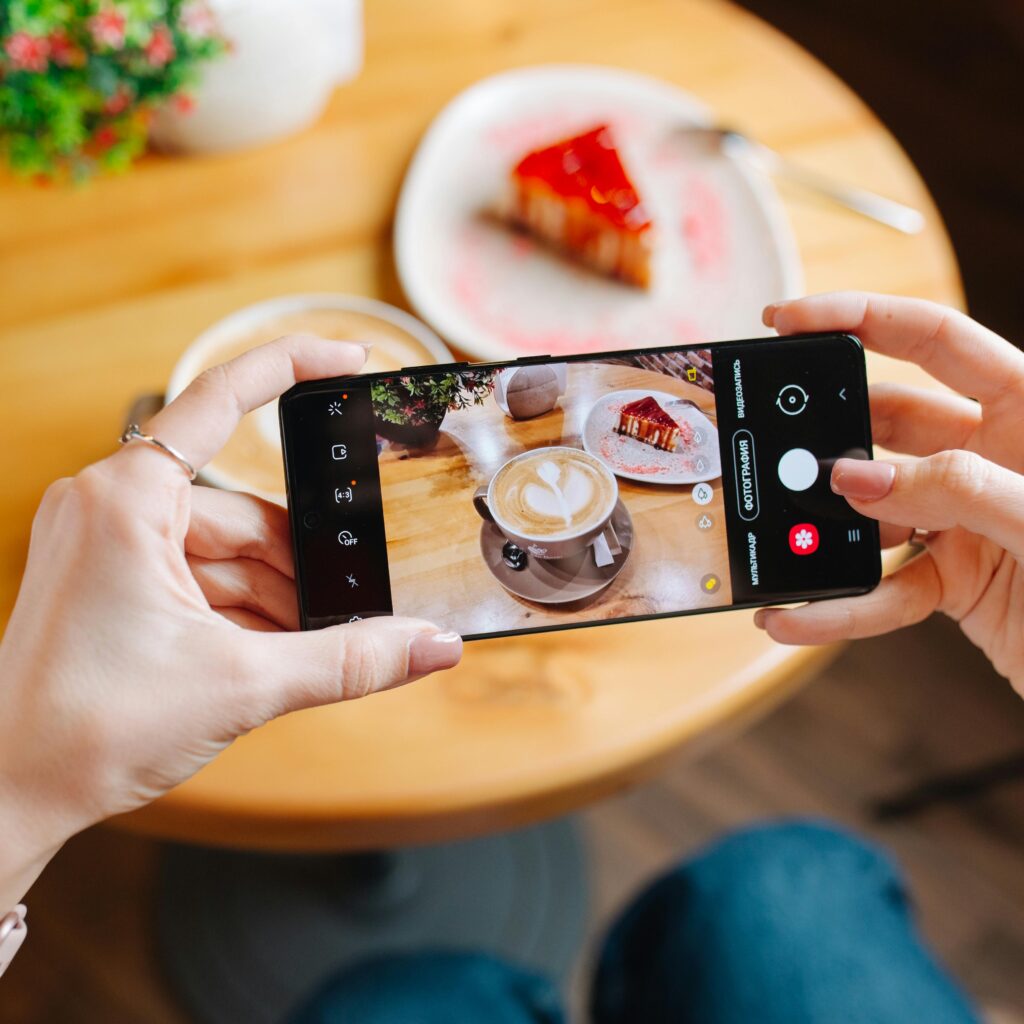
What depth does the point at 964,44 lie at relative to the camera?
90.0 inches

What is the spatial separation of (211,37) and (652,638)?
677 mm

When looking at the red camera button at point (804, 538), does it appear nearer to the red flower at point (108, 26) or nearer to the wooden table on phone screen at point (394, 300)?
the wooden table on phone screen at point (394, 300)

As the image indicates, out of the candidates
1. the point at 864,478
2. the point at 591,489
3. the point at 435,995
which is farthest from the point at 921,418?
the point at 435,995

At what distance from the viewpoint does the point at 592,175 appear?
3.58 ft

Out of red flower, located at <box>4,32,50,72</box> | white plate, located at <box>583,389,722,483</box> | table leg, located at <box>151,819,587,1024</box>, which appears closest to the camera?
white plate, located at <box>583,389,722,483</box>

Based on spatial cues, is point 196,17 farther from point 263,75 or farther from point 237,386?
point 237,386

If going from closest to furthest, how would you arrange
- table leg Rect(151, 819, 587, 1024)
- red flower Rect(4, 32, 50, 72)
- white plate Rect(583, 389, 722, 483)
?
white plate Rect(583, 389, 722, 483)
red flower Rect(4, 32, 50, 72)
table leg Rect(151, 819, 587, 1024)

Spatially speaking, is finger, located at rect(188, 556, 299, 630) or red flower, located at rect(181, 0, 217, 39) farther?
red flower, located at rect(181, 0, 217, 39)

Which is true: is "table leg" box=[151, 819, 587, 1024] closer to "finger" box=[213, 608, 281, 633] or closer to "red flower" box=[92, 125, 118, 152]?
"finger" box=[213, 608, 281, 633]

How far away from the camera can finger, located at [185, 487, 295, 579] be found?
738 millimetres

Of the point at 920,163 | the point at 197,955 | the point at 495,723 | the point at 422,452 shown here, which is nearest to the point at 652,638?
the point at 495,723

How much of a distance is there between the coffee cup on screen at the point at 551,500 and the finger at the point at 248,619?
0.59 ft

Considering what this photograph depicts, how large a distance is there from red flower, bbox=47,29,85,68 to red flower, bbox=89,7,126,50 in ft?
0.11

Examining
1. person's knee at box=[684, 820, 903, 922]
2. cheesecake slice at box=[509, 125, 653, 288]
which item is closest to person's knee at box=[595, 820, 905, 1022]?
person's knee at box=[684, 820, 903, 922]
